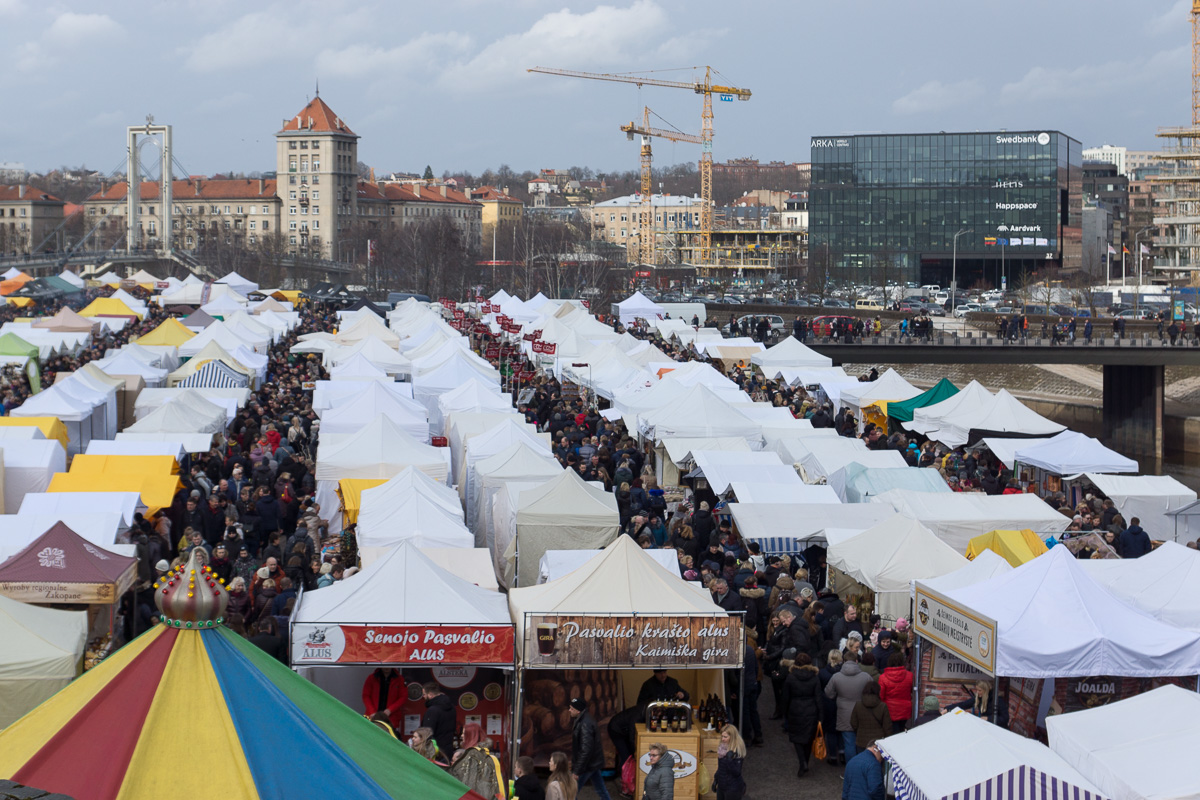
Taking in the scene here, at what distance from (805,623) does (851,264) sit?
89.8 meters

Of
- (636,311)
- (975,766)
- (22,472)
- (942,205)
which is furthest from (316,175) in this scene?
(975,766)

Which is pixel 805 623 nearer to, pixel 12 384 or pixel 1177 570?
pixel 1177 570

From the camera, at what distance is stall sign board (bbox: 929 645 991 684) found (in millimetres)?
9555

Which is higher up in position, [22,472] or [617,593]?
[22,472]

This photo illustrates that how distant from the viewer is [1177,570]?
10781 mm

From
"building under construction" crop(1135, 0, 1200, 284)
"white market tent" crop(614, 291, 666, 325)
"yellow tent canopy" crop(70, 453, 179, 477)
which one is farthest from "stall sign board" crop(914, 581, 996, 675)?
"building under construction" crop(1135, 0, 1200, 284)

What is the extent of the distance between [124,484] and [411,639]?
7.22 metres

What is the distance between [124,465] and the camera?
602 inches

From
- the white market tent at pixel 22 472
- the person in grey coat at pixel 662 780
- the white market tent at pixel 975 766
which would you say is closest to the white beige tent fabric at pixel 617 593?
the person in grey coat at pixel 662 780

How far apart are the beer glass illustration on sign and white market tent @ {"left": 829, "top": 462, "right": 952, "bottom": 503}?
7.66 m

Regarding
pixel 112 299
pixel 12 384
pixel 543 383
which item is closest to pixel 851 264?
pixel 112 299

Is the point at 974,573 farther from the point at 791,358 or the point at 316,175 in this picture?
the point at 316,175

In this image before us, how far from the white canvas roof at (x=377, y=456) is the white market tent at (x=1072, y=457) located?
8.28 m

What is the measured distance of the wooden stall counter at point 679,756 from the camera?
8.95 meters
